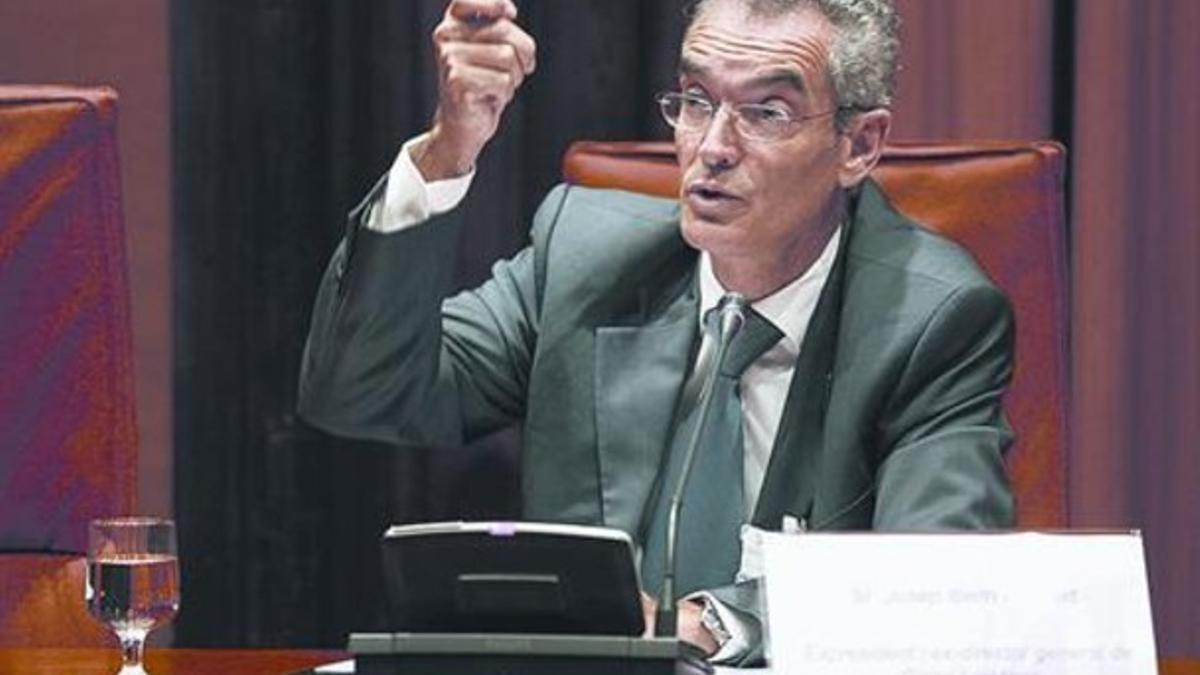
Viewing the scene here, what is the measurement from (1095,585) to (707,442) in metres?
0.81

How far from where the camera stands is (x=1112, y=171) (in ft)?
9.96

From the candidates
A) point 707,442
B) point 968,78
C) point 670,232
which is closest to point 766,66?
point 670,232

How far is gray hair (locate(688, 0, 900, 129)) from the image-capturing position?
240cm

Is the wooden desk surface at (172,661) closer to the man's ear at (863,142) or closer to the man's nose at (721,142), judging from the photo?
the man's nose at (721,142)

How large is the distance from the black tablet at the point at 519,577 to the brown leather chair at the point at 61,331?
894 millimetres

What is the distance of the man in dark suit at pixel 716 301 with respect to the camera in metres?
2.36

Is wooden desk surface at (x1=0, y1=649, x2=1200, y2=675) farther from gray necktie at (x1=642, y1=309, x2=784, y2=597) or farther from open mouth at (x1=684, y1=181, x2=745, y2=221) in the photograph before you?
open mouth at (x1=684, y1=181, x2=745, y2=221)

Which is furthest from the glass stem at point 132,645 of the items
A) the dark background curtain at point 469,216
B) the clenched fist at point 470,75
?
the dark background curtain at point 469,216

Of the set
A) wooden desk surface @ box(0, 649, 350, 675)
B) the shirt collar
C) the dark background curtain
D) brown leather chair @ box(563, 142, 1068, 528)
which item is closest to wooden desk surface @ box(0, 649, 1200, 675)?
wooden desk surface @ box(0, 649, 350, 675)

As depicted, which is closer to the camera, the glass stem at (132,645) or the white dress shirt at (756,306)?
the glass stem at (132,645)

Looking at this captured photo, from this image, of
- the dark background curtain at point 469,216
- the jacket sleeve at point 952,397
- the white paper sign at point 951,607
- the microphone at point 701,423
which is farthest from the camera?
the dark background curtain at point 469,216

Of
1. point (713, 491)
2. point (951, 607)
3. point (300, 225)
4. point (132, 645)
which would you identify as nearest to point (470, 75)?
point (713, 491)

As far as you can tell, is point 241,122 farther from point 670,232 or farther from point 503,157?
point 670,232

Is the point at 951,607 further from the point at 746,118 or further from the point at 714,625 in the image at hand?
the point at 746,118
